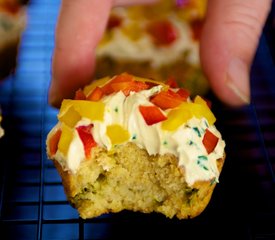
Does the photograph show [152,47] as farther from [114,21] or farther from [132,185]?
[132,185]

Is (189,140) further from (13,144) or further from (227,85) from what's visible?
(13,144)

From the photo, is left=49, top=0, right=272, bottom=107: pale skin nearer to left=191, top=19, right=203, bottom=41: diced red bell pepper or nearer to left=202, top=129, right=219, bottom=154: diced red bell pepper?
left=202, top=129, right=219, bottom=154: diced red bell pepper

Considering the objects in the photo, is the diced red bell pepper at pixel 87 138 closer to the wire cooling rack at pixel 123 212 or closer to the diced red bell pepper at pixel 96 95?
the diced red bell pepper at pixel 96 95

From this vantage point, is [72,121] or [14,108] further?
[14,108]

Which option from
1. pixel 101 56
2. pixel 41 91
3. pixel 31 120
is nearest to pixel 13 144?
pixel 31 120

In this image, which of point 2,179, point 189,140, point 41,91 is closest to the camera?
point 189,140

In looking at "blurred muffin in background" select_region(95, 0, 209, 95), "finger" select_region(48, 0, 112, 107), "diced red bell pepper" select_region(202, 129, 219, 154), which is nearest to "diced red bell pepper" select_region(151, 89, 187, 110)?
"diced red bell pepper" select_region(202, 129, 219, 154)
